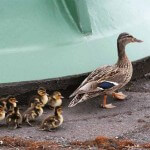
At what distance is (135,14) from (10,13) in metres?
1.81

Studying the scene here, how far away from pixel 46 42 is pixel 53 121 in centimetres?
126

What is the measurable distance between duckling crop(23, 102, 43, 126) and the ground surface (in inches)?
2.9

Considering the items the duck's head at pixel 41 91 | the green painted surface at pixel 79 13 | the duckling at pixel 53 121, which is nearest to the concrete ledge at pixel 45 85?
the duck's head at pixel 41 91

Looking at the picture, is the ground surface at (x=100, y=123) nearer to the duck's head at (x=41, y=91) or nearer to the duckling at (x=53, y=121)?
the duckling at (x=53, y=121)

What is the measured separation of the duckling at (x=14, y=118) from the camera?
20.8ft

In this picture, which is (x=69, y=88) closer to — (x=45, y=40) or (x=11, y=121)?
(x=45, y=40)

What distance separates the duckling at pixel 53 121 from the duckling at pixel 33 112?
10.0 inches

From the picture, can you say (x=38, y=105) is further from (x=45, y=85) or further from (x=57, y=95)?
(x=45, y=85)

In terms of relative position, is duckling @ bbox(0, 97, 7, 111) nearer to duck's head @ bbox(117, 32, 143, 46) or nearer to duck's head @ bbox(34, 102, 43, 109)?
duck's head @ bbox(34, 102, 43, 109)

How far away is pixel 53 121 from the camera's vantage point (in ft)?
20.6

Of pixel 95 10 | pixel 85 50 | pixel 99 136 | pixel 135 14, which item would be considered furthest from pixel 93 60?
pixel 99 136

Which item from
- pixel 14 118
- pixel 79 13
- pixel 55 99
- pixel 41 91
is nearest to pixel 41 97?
pixel 41 91

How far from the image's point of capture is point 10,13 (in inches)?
284

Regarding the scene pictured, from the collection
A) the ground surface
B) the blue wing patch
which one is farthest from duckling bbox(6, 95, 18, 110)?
the blue wing patch
